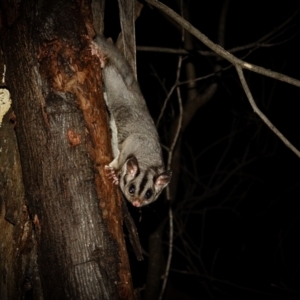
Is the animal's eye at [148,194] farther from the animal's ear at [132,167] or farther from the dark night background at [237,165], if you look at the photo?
the dark night background at [237,165]

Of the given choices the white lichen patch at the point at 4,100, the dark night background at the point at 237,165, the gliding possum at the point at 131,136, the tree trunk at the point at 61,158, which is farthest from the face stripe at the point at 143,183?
the dark night background at the point at 237,165

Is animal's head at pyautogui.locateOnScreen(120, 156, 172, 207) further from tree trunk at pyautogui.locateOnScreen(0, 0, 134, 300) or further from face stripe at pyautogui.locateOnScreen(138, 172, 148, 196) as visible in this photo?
tree trunk at pyautogui.locateOnScreen(0, 0, 134, 300)

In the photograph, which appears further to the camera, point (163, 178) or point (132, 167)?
point (163, 178)

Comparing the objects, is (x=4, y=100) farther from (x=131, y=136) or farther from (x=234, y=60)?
(x=131, y=136)

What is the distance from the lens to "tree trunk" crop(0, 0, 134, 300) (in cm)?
191

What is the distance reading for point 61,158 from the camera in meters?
1.98

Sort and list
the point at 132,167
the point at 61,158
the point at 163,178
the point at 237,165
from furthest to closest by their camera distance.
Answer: the point at 237,165 → the point at 163,178 → the point at 132,167 → the point at 61,158

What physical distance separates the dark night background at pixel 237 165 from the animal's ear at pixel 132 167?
4.33 m

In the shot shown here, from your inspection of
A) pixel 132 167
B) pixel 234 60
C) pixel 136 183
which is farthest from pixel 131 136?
pixel 234 60

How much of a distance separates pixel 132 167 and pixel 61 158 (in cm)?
146

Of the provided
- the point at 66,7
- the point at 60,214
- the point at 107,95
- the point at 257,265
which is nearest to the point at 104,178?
the point at 60,214

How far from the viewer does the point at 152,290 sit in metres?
5.38

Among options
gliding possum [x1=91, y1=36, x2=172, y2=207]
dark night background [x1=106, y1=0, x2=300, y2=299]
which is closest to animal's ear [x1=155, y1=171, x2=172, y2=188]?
gliding possum [x1=91, y1=36, x2=172, y2=207]

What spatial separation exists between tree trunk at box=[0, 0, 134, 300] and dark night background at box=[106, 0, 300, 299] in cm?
569
